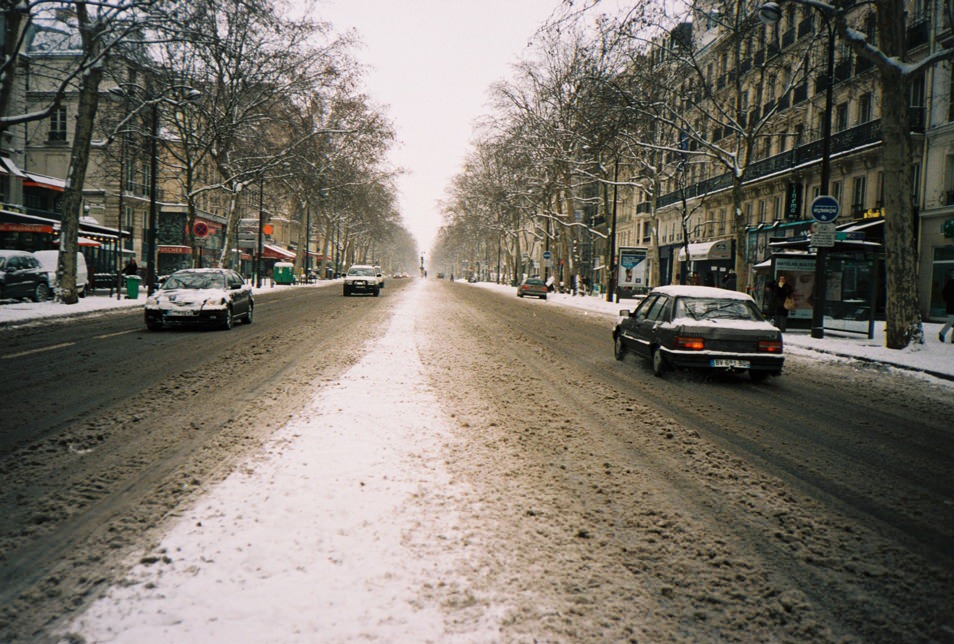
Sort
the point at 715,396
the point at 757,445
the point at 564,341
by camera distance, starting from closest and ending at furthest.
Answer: the point at 757,445 → the point at 715,396 → the point at 564,341

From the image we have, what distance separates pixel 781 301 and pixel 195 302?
15.6m

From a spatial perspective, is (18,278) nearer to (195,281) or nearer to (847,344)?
(195,281)

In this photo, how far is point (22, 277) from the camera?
2214 cm

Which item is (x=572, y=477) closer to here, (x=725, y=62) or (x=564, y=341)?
(x=564, y=341)

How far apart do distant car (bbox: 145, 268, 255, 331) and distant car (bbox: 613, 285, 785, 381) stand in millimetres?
9563

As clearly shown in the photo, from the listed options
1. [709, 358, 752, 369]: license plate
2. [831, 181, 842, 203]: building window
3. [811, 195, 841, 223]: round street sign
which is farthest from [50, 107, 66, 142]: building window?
[709, 358, 752, 369]: license plate

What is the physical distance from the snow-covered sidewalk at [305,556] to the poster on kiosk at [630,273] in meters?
33.6

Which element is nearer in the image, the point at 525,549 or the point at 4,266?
the point at 525,549

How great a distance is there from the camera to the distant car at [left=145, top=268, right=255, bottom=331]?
592 inches

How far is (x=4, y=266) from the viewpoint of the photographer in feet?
71.2

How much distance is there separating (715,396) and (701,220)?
41157mm

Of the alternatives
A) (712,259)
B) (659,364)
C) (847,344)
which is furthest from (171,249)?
(659,364)

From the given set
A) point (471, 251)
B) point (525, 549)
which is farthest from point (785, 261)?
point (471, 251)

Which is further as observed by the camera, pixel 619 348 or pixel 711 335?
pixel 619 348
